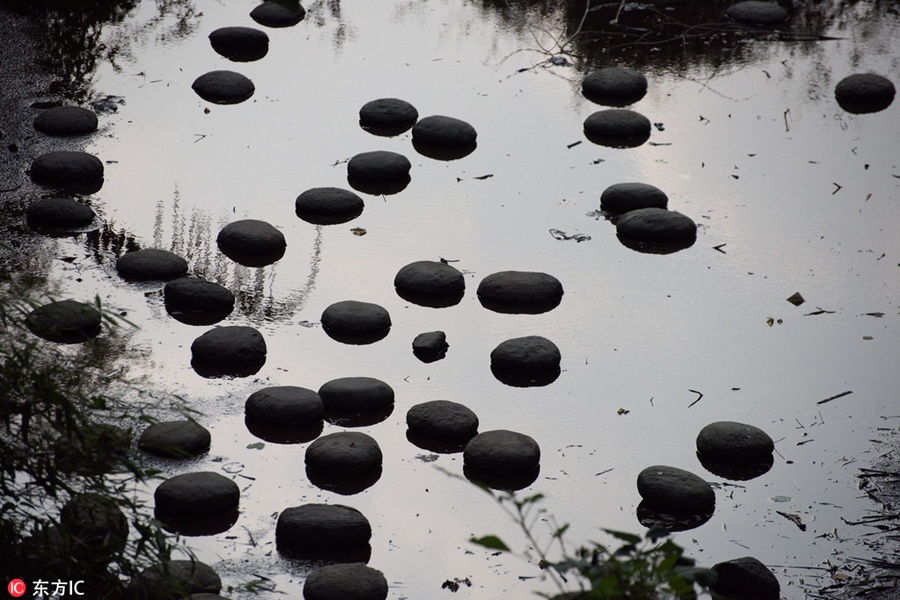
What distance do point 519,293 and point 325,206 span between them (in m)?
0.89

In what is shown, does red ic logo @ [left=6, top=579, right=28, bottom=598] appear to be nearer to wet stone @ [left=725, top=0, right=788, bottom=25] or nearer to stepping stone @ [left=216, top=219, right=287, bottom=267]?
stepping stone @ [left=216, top=219, right=287, bottom=267]

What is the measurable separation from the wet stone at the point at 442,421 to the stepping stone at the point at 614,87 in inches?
91.9

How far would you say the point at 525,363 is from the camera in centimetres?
342

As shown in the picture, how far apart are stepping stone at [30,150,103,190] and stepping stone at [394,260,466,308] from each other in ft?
4.46

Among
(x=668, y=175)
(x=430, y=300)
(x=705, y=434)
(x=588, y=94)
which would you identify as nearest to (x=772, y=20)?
(x=588, y=94)

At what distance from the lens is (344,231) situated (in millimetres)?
4121

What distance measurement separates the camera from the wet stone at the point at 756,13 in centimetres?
578

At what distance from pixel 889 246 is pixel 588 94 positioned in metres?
1.59

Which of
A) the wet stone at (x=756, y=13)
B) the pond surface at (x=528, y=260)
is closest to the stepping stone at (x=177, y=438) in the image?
the pond surface at (x=528, y=260)

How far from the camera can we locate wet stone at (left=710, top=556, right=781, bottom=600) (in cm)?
261

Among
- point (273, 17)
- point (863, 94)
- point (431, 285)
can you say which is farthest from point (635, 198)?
point (273, 17)

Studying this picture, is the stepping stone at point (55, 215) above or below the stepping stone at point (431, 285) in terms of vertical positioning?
above

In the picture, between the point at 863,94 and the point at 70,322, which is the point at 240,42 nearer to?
the point at 70,322

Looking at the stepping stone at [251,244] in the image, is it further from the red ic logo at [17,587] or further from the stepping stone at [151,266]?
the red ic logo at [17,587]
